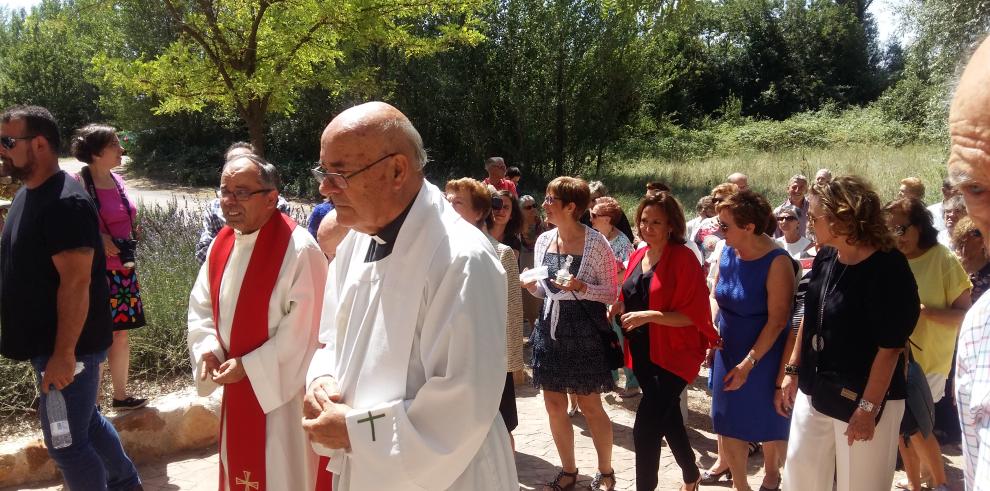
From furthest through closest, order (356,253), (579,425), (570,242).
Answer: (579,425) → (570,242) → (356,253)

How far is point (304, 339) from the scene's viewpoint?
3.46 m

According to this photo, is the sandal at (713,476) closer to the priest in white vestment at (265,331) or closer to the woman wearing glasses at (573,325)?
the woman wearing glasses at (573,325)

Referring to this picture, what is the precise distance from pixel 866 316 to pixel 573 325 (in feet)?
5.79

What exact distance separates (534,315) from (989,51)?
7347 millimetres

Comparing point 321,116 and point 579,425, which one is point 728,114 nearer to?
point 321,116

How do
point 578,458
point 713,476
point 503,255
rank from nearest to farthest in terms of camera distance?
point 503,255 < point 713,476 < point 578,458

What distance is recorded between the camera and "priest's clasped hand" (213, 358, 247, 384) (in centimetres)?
335

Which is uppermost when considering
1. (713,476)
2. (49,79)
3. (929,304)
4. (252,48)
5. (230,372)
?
(49,79)

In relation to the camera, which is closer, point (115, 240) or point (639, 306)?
point (639, 306)

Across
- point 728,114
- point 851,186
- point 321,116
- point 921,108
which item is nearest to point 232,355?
point 851,186

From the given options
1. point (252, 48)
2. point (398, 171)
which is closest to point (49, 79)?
point (252, 48)

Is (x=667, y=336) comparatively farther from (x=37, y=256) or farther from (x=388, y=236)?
(x=37, y=256)

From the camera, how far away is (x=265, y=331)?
11.3 feet

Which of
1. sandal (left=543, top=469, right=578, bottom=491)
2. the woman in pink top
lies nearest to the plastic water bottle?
the woman in pink top
